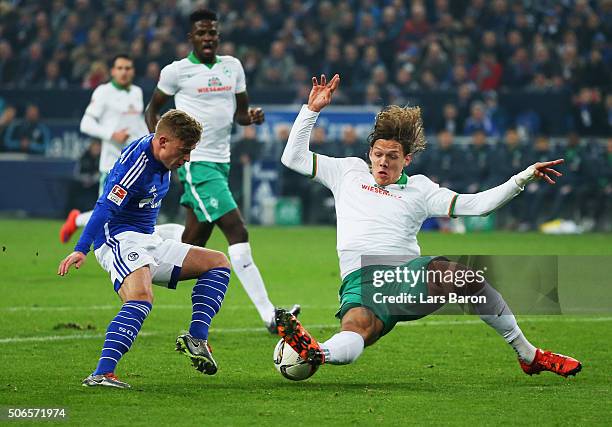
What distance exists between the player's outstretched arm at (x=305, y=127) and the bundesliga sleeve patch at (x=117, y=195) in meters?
1.01

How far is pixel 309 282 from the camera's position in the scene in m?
13.9

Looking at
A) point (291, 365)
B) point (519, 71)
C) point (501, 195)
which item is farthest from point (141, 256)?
point (519, 71)

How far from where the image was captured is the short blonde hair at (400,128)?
755 centimetres

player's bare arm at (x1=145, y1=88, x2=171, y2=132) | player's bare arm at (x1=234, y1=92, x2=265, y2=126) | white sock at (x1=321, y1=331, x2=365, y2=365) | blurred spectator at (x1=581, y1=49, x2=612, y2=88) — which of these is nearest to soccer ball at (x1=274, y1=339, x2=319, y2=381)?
white sock at (x1=321, y1=331, x2=365, y2=365)

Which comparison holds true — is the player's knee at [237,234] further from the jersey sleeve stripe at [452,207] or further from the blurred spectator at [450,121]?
the blurred spectator at [450,121]

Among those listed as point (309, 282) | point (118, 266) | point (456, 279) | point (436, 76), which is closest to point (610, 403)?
point (456, 279)

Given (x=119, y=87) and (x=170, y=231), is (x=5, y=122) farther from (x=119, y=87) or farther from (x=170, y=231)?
(x=170, y=231)

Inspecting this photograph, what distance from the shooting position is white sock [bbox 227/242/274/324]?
10.1 meters

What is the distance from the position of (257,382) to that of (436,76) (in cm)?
1753

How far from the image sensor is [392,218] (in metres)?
7.59

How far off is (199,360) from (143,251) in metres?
0.76

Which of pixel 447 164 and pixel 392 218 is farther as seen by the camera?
pixel 447 164

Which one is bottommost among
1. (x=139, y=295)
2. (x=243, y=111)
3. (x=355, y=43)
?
(x=139, y=295)

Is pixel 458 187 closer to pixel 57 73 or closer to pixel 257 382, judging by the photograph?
pixel 57 73
